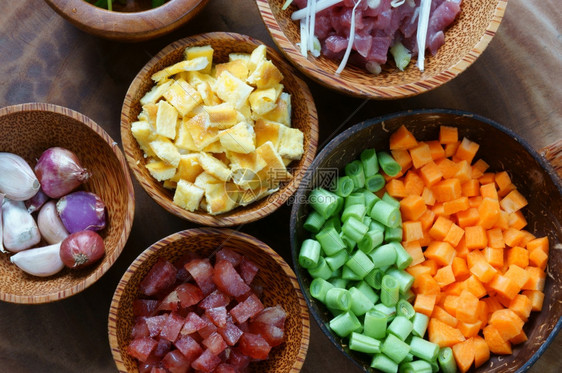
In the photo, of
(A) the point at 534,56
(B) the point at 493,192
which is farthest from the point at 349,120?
(A) the point at 534,56

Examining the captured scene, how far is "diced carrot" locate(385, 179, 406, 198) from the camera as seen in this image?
6.31 feet

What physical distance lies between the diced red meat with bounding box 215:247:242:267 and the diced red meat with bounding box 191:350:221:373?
291 mm

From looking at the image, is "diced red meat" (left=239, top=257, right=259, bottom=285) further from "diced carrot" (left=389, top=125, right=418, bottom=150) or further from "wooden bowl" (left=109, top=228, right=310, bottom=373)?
"diced carrot" (left=389, top=125, right=418, bottom=150)

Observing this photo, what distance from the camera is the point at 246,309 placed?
71.9 inches

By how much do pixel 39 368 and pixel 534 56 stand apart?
208 centimetres

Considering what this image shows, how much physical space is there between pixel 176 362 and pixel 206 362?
0.10 metres

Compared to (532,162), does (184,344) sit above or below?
below

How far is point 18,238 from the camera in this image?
186 centimetres

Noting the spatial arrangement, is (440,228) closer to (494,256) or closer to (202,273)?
(494,256)

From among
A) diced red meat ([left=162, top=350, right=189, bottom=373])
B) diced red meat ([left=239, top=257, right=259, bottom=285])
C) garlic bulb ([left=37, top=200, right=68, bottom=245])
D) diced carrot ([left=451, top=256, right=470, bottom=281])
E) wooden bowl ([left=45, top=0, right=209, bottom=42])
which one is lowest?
diced red meat ([left=162, top=350, right=189, bottom=373])

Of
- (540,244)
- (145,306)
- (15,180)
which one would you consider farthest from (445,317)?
(15,180)

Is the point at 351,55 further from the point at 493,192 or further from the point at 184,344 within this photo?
the point at 184,344

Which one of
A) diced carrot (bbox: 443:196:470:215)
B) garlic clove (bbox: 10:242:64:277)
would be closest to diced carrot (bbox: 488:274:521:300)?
diced carrot (bbox: 443:196:470:215)

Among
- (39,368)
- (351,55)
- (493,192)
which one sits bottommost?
(39,368)
